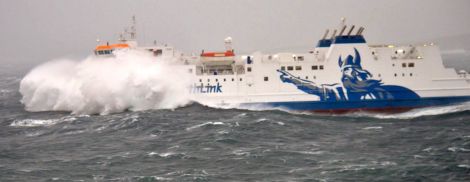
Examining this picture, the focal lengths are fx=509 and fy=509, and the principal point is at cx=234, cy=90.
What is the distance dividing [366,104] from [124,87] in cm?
1581

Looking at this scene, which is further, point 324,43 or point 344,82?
point 324,43

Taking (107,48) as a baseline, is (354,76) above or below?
below

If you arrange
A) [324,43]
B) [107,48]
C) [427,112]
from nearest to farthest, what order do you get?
[427,112] < [324,43] < [107,48]

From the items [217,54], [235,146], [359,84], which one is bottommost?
[235,146]

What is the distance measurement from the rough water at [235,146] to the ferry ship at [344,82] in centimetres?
95

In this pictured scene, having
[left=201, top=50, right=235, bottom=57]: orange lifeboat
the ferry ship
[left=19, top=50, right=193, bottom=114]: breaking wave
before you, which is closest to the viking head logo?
the ferry ship

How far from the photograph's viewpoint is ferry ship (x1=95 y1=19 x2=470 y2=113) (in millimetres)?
32625

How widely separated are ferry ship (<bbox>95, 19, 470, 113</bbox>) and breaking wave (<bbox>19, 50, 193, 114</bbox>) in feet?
4.92

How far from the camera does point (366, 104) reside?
3262cm

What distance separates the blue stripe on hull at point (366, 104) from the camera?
32.5 meters

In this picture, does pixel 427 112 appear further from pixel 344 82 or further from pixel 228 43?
pixel 228 43

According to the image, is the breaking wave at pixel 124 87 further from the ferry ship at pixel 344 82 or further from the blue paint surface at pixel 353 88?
the blue paint surface at pixel 353 88

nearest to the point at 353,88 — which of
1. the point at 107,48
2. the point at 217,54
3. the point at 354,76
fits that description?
the point at 354,76

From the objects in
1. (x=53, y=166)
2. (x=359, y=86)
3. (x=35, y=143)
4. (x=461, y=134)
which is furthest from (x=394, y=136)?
(x=35, y=143)
